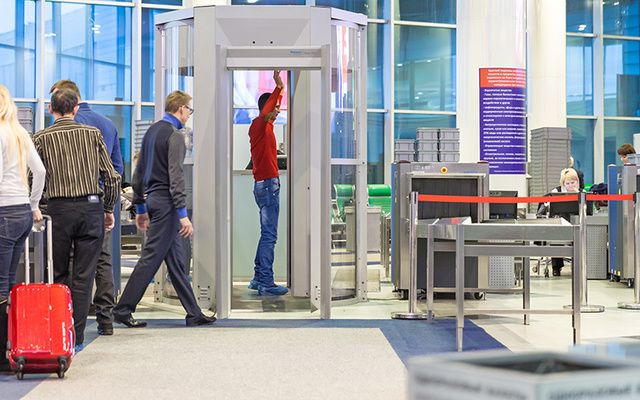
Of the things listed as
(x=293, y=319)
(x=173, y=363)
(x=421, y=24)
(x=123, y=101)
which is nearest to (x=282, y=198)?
(x=293, y=319)

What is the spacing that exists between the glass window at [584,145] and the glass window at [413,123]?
2.68 m

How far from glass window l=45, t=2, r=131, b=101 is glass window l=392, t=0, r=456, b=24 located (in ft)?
16.1

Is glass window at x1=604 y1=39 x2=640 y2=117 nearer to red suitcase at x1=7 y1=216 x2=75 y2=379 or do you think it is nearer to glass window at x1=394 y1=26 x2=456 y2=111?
glass window at x1=394 y1=26 x2=456 y2=111

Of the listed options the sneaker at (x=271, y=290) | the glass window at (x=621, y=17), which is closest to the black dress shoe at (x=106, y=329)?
the sneaker at (x=271, y=290)

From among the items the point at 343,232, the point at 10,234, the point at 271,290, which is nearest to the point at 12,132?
the point at 10,234

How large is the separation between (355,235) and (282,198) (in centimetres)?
216

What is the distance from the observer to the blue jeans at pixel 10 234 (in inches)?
188

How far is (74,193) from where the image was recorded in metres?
5.38

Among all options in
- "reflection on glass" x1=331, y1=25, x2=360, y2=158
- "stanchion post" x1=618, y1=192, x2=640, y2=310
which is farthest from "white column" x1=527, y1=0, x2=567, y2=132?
"reflection on glass" x1=331, y1=25, x2=360, y2=158

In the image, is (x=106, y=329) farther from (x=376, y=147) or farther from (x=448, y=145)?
(x=376, y=147)

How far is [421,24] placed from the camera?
18.6m

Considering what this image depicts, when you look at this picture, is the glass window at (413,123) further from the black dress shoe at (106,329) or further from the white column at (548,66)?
the black dress shoe at (106,329)

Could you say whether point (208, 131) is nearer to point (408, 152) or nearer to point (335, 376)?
point (408, 152)

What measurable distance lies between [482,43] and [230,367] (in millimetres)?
8294
